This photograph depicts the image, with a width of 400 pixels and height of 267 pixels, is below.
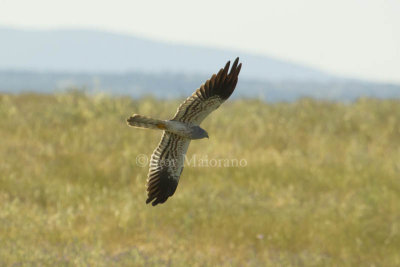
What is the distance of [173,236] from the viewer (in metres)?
5.69

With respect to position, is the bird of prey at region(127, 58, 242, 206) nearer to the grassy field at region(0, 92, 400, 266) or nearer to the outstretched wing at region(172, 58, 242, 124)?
the outstretched wing at region(172, 58, 242, 124)

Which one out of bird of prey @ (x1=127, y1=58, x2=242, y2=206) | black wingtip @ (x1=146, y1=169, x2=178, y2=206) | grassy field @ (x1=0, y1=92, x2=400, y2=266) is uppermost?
bird of prey @ (x1=127, y1=58, x2=242, y2=206)

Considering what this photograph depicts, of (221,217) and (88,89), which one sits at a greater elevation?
(221,217)

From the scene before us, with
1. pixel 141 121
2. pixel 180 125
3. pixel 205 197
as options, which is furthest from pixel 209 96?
pixel 205 197

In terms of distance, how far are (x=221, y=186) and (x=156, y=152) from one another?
11.1 feet

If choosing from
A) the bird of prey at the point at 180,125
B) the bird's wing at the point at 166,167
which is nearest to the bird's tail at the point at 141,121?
the bird of prey at the point at 180,125

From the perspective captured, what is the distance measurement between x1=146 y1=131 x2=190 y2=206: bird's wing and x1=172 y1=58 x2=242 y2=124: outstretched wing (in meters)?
0.24

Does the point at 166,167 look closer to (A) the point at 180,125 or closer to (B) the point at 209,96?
(A) the point at 180,125

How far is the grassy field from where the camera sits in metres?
5.43

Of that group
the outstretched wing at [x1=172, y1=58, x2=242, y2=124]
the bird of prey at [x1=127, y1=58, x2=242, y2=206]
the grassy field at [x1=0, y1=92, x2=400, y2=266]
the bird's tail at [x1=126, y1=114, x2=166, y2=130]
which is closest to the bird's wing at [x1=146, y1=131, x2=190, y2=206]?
the bird of prey at [x1=127, y1=58, x2=242, y2=206]

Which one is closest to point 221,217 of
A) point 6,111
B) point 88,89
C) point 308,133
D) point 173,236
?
point 173,236

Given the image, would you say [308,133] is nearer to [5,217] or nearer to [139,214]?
[139,214]

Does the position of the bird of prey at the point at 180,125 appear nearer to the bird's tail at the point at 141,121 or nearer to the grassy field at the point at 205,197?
the bird's tail at the point at 141,121

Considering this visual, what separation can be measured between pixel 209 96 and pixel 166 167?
0.65 m
